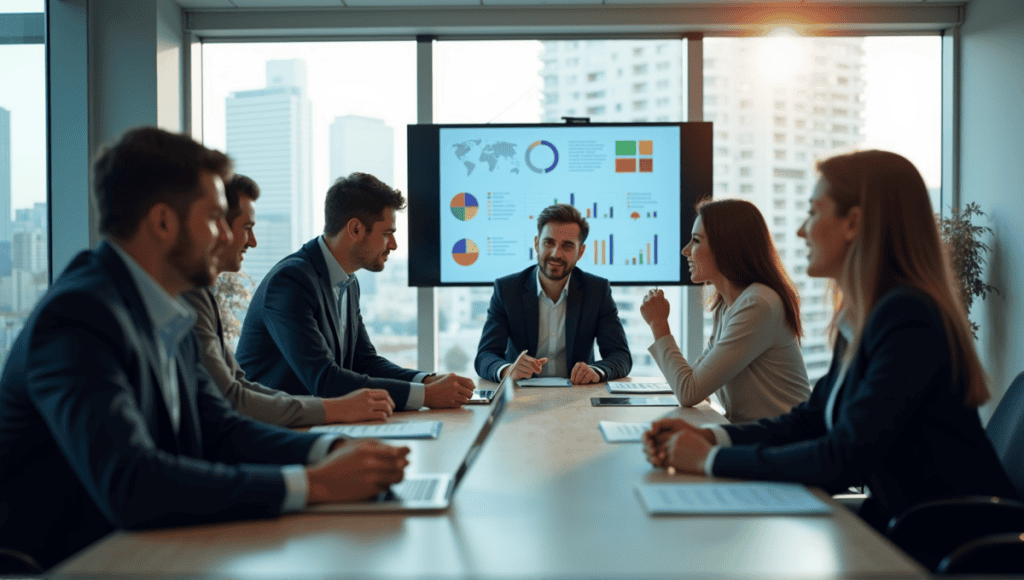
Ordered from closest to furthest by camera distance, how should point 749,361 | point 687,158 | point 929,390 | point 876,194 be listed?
1. point 929,390
2. point 876,194
3. point 749,361
4. point 687,158

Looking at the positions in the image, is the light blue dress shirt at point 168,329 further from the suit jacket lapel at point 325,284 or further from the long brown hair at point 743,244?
the long brown hair at point 743,244

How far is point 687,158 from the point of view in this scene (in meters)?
4.52

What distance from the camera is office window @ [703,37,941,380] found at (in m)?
4.77

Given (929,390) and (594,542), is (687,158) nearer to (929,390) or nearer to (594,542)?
(929,390)

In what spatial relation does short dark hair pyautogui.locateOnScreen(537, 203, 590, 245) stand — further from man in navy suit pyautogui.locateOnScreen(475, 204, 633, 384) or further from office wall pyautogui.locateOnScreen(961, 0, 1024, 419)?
office wall pyautogui.locateOnScreen(961, 0, 1024, 419)

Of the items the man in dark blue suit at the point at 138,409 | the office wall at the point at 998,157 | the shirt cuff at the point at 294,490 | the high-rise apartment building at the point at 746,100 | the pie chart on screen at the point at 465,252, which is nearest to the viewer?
the man in dark blue suit at the point at 138,409

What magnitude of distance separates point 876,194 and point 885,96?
12.6ft

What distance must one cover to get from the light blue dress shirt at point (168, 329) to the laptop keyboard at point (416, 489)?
18 cm

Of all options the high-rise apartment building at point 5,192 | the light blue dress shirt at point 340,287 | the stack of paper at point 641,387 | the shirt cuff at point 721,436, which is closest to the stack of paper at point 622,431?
the shirt cuff at point 721,436

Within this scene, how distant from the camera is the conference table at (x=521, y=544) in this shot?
3.17 feet

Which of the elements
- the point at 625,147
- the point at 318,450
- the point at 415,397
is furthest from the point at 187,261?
the point at 625,147

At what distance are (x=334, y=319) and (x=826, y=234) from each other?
170 centimetres

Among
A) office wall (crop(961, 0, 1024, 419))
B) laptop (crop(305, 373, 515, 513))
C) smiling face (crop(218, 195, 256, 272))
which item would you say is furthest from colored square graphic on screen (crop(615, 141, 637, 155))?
laptop (crop(305, 373, 515, 513))

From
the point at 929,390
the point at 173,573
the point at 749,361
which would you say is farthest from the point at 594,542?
the point at 749,361
